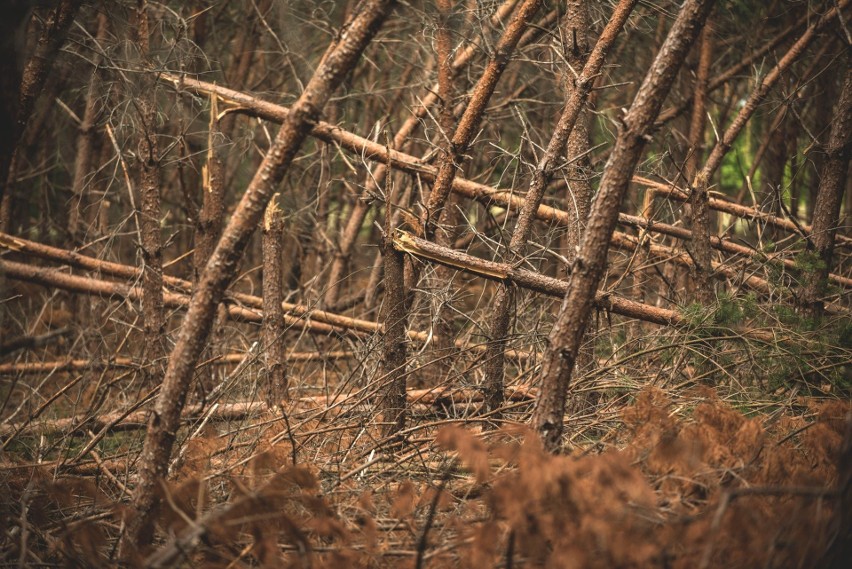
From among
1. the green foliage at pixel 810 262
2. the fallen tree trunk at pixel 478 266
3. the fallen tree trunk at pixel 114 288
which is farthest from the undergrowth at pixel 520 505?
the fallen tree trunk at pixel 114 288

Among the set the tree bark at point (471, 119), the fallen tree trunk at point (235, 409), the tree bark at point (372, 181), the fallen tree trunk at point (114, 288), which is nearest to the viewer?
the tree bark at point (471, 119)

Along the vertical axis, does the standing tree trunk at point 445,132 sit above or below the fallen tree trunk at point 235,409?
above

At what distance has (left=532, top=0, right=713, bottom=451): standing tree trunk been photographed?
275cm

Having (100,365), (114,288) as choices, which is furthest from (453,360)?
(114,288)

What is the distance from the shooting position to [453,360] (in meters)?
5.02

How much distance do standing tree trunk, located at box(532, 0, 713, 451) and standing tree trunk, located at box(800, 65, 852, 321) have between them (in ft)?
6.95

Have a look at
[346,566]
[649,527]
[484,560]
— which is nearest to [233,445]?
[346,566]

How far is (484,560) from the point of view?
2.35 metres

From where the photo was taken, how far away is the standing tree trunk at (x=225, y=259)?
2.76 meters

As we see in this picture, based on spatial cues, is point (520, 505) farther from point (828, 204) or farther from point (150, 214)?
point (150, 214)

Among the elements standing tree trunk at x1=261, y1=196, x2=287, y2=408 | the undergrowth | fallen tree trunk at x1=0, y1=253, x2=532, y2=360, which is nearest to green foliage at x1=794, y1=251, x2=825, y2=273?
the undergrowth

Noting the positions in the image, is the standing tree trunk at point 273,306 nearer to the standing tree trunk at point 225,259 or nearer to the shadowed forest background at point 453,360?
the shadowed forest background at point 453,360

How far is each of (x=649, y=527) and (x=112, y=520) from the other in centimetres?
238

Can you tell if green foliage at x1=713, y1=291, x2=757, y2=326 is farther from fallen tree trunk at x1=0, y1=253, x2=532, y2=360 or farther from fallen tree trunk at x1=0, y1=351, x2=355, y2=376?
fallen tree trunk at x1=0, y1=351, x2=355, y2=376
